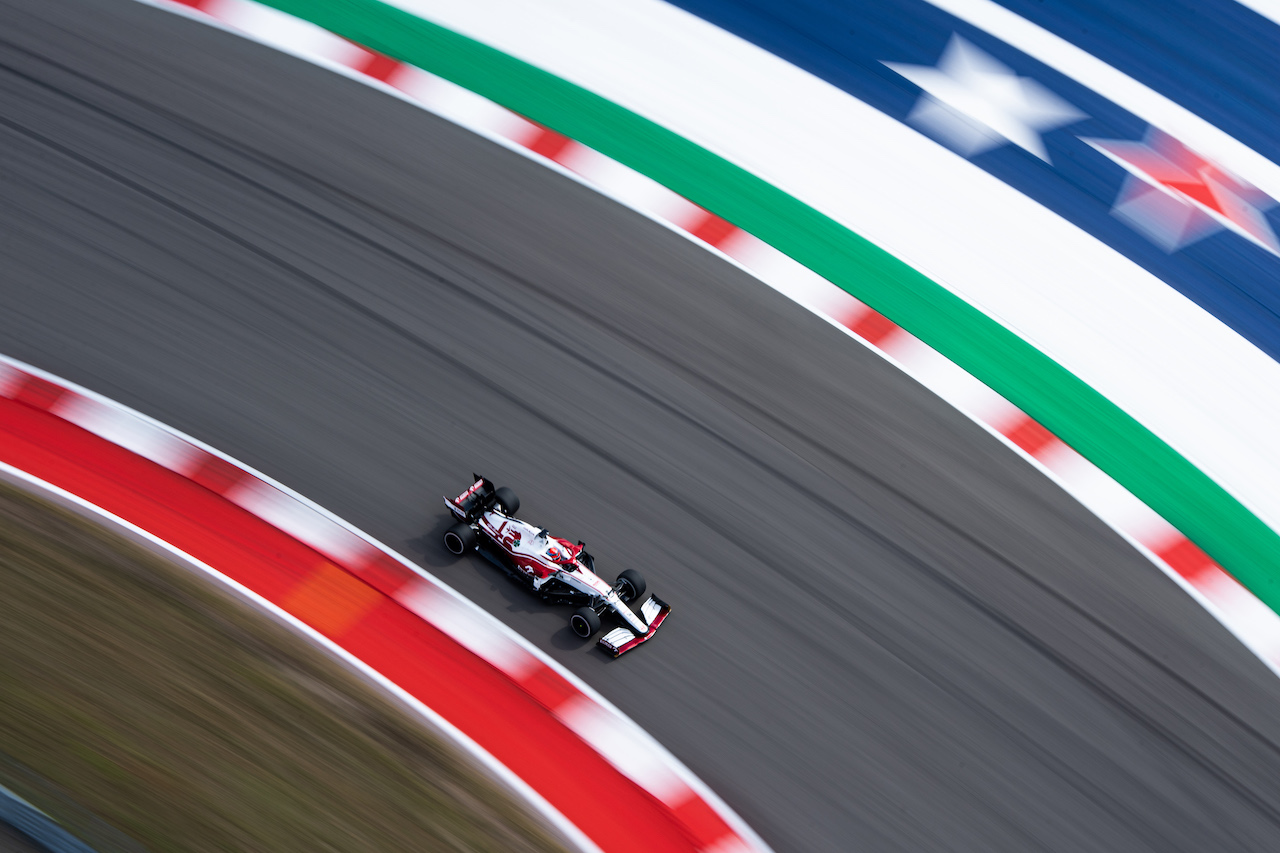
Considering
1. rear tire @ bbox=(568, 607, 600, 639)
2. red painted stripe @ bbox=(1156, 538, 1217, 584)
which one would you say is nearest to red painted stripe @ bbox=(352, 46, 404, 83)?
rear tire @ bbox=(568, 607, 600, 639)

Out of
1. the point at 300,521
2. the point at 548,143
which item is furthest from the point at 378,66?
the point at 300,521

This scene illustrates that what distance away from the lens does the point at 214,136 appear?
1132cm

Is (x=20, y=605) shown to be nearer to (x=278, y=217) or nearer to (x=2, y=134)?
(x=278, y=217)

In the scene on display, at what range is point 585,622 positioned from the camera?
850cm

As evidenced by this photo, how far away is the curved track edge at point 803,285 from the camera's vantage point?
9.58 metres

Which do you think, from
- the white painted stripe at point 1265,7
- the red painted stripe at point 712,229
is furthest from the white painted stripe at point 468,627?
the white painted stripe at point 1265,7

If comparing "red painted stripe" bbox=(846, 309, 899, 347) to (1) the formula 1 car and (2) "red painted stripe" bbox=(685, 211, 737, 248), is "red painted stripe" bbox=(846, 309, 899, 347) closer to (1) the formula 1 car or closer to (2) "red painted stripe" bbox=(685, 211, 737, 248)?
(2) "red painted stripe" bbox=(685, 211, 737, 248)

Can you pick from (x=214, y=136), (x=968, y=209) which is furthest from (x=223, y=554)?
(x=968, y=209)

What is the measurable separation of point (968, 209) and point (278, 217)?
7.33m

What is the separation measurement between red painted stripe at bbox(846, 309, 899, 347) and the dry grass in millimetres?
5650

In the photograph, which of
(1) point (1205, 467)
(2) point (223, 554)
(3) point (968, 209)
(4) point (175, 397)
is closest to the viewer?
(2) point (223, 554)

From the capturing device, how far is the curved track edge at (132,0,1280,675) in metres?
9.58

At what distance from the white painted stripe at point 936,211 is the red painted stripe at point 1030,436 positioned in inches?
35.6

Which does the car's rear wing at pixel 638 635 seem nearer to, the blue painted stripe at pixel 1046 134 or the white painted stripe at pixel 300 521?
the white painted stripe at pixel 300 521
